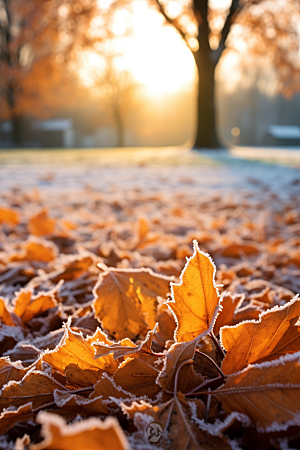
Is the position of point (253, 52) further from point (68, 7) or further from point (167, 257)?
point (167, 257)

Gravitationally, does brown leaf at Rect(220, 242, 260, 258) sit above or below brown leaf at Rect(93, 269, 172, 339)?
below

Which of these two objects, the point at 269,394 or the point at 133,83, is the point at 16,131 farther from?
the point at 269,394

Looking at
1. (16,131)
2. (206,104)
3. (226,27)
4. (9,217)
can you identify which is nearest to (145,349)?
(9,217)

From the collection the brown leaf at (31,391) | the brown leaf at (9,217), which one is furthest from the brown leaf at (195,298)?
the brown leaf at (9,217)

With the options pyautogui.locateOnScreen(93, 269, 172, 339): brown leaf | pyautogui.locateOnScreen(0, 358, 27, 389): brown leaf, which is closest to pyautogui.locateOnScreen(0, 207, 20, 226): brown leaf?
pyautogui.locateOnScreen(93, 269, 172, 339): brown leaf

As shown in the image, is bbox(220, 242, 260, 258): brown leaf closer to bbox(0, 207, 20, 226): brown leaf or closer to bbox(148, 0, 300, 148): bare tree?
bbox(0, 207, 20, 226): brown leaf

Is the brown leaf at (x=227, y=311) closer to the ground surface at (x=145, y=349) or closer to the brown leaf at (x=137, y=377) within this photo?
the ground surface at (x=145, y=349)
